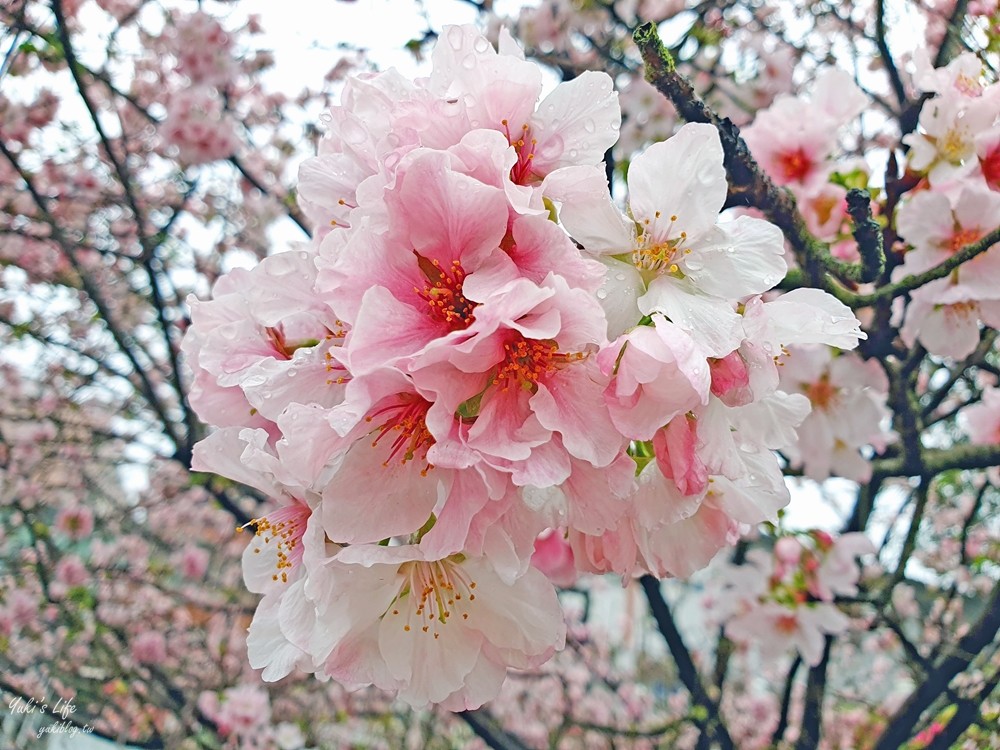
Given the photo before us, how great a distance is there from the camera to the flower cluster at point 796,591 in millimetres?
2314

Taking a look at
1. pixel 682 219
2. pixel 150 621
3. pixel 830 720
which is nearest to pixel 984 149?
pixel 682 219

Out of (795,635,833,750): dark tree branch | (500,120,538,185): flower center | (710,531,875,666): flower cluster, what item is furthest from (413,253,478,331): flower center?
(795,635,833,750): dark tree branch

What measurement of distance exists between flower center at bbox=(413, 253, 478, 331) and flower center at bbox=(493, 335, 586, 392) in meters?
→ 0.06

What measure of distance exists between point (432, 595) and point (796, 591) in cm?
189

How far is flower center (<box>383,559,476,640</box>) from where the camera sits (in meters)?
0.92

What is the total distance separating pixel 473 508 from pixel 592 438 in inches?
5.8

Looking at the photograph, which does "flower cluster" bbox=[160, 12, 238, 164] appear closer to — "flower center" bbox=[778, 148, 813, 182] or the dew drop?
"flower center" bbox=[778, 148, 813, 182]

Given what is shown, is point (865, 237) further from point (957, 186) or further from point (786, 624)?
point (786, 624)

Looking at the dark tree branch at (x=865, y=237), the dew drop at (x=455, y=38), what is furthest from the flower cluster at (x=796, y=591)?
the dew drop at (x=455, y=38)

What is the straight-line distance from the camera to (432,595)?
943mm

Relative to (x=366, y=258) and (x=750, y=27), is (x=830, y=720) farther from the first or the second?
(x=366, y=258)

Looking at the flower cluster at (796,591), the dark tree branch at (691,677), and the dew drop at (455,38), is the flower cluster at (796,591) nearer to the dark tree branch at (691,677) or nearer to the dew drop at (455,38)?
the dark tree branch at (691,677)

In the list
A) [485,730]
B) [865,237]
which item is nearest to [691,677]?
[485,730]

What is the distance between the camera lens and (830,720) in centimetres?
532
